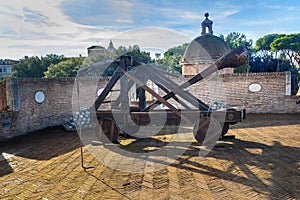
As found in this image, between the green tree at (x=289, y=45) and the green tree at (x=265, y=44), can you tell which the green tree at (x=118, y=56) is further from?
the green tree at (x=265, y=44)

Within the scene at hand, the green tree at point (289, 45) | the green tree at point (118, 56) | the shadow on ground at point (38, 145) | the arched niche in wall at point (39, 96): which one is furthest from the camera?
the green tree at point (289, 45)

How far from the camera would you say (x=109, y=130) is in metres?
6.13

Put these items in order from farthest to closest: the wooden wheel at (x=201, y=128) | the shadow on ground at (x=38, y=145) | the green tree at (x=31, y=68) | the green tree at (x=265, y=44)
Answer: the green tree at (x=265, y=44)
the green tree at (x=31, y=68)
the wooden wheel at (x=201, y=128)
the shadow on ground at (x=38, y=145)

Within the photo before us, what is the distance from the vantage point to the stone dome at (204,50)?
1718cm

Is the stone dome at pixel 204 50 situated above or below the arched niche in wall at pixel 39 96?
above

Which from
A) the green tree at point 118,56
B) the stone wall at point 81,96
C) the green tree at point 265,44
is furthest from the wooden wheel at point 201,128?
the green tree at point 265,44

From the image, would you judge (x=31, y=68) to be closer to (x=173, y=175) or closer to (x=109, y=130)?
(x=109, y=130)

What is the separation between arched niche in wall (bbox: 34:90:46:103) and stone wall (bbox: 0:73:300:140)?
8 centimetres

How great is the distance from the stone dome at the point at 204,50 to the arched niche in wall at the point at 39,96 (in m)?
11.3

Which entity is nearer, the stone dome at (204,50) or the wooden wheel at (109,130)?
the wooden wheel at (109,130)

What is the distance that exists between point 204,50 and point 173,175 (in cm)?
1511

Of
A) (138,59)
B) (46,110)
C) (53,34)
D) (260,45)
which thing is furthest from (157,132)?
(260,45)

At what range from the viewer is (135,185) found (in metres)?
3.74

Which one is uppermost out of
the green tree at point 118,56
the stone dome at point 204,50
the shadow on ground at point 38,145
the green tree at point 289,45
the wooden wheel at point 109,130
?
the green tree at point 289,45
